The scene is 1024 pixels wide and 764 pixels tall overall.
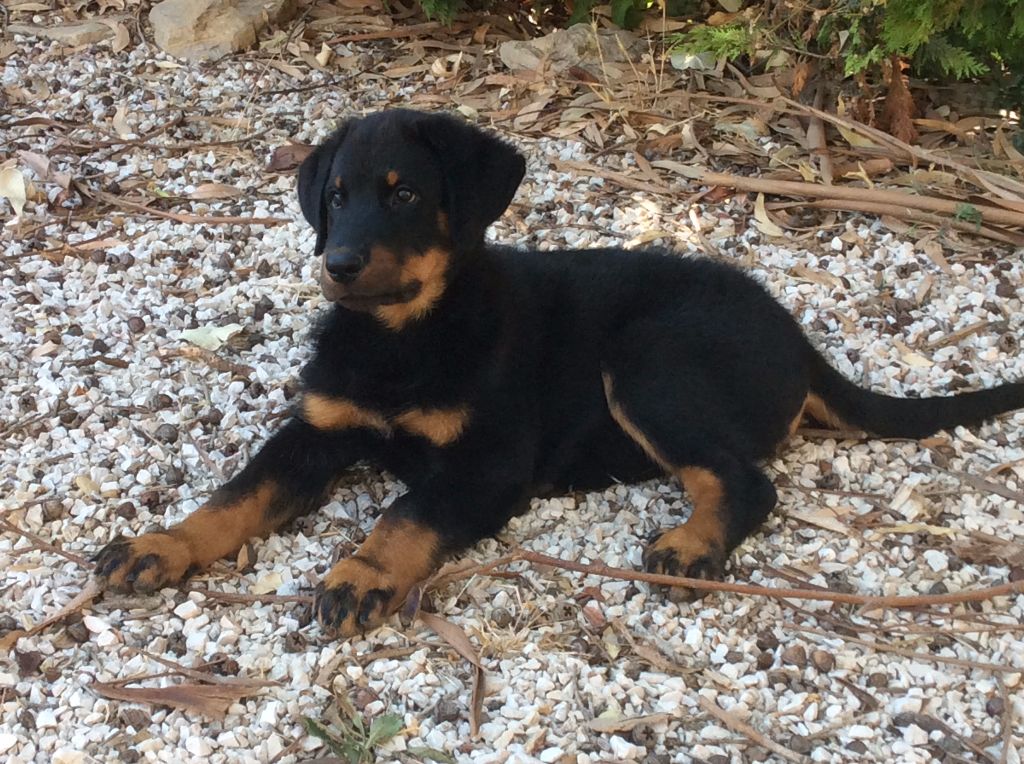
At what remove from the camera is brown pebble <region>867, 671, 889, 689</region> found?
2861mm

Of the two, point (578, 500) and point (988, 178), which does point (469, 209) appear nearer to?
point (578, 500)

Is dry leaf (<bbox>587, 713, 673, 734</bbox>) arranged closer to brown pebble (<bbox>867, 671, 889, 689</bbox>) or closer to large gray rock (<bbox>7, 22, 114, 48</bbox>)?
brown pebble (<bbox>867, 671, 889, 689</bbox>)

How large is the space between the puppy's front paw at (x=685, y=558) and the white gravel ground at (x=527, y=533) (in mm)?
67

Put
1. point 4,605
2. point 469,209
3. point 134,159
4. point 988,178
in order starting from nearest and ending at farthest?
point 4,605 → point 469,209 → point 988,178 → point 134,159

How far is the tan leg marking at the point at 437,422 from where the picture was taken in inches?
130

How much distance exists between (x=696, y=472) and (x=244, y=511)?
1.39 metres

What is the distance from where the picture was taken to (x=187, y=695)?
8.98 ft

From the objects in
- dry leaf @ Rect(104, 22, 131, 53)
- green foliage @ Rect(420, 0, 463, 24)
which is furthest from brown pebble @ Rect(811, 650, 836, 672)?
dry leaf @ Rect(104, 22, 131, 53)

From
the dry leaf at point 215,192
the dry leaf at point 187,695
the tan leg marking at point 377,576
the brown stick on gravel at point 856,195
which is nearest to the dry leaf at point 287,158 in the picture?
the dry leaf at point 215,192

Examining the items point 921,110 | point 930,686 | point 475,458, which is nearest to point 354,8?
point 921,110

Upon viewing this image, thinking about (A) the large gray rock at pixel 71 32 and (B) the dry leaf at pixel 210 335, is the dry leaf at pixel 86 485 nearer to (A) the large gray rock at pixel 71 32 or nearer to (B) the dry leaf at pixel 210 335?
(B) the dry leaf at pixel 210 335

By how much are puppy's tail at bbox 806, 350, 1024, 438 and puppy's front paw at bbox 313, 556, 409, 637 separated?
168 centimetres

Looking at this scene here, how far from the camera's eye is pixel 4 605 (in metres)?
3.05

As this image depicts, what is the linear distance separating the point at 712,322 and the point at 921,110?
2.64 meters
